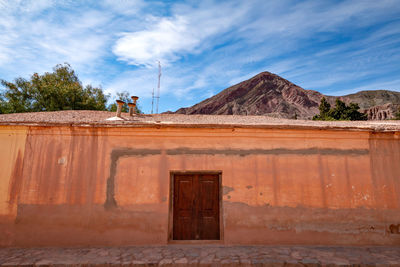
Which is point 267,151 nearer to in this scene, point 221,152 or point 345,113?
point 221,152

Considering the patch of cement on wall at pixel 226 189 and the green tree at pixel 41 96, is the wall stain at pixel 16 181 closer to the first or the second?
the patch of cement on wall at pixel 226 189

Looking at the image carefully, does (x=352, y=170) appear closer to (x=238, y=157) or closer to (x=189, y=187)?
(x=238, y=157)

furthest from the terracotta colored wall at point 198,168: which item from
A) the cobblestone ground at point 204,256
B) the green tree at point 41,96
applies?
the green tree at point 41,96

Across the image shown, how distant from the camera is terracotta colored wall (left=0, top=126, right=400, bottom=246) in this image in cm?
573

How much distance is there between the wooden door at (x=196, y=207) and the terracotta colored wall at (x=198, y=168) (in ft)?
1.04

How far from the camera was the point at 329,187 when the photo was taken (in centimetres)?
600

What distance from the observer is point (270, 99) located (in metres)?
57.2

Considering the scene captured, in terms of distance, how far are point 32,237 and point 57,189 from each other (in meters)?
1.19

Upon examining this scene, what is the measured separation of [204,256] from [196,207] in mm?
1230

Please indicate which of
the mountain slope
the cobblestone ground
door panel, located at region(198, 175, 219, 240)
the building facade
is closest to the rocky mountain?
the mountain slope

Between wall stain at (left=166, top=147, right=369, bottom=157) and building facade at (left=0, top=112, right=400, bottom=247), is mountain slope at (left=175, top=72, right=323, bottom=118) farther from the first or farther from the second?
building facade at (left=0, top=112, right=400, bottom=247)

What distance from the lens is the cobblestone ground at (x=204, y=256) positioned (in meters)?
4.77

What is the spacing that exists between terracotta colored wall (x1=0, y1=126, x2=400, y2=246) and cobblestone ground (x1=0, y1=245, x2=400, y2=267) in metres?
0.27

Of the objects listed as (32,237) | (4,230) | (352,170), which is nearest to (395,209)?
(352,170)
